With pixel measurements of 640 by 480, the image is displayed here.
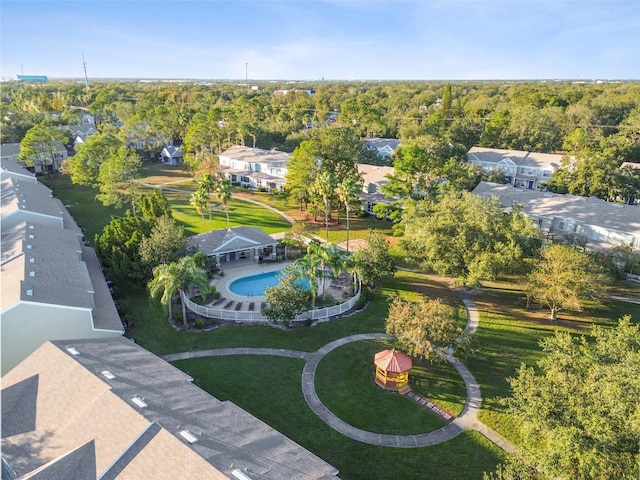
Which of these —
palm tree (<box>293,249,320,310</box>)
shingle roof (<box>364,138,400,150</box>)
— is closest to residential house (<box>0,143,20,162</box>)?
shingle roof (<box>364,138,400,150</box>)

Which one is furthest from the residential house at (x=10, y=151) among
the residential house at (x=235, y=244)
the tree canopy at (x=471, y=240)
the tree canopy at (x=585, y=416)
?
the tree canopy at (x=585, y=416)

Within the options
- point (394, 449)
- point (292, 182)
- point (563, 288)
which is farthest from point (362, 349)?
point (292, 182)

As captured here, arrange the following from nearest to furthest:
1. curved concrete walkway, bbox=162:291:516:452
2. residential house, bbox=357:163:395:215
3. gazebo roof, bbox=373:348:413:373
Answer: curved concrete walkway, bbox=162:291:516:452
gazebo roof, bbox=373:348:413:373
residential house, bbox=357:163:395:215

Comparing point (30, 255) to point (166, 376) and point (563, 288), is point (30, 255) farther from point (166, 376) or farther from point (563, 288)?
point (563, 288)

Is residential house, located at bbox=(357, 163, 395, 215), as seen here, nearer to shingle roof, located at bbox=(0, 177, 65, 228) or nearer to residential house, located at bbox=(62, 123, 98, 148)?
shingle roof, located at bbox=(0, 177, 65, 228)

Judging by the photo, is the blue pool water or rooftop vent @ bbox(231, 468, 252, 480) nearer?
rooftop vent @ bbox(231, 468, 252, 480)

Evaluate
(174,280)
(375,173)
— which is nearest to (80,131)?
(375,173)

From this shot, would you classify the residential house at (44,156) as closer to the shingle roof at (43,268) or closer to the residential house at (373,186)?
the shingle roof at (43,268)
